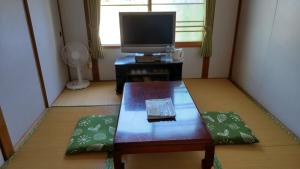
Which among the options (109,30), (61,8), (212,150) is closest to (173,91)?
(212,150)

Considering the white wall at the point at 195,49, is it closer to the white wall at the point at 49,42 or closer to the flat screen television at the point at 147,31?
the white wall at the point at 49,42

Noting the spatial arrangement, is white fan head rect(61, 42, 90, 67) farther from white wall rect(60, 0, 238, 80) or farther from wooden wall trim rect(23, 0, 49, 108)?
wooden wall trim rect(23, 0, 49, 108)

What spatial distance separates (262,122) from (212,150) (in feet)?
3.99

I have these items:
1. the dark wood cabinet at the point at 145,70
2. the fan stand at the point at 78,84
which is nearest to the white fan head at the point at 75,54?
the fan stand at the point at 78,84

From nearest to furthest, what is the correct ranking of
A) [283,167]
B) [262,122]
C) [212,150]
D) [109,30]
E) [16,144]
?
[212,150] < [283,167] < [16,144] < [262,122] < [109,30]

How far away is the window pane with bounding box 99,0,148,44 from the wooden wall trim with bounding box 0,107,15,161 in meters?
2.01

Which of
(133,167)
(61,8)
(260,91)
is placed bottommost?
(133,167)

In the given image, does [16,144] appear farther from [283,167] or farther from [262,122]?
[262,122]

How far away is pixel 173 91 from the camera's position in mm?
2309

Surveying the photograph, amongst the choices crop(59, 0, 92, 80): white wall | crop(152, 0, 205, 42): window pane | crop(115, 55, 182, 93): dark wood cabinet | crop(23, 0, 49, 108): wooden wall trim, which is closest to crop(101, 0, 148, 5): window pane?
crop(152, 0, 205, 42): window pane

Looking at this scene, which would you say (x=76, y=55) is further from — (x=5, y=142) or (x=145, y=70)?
(x=5, y=142)

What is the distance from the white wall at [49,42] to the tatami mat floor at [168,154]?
0.43 meters

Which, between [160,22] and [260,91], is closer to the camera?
[260,91]

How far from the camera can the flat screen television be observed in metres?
3.09
